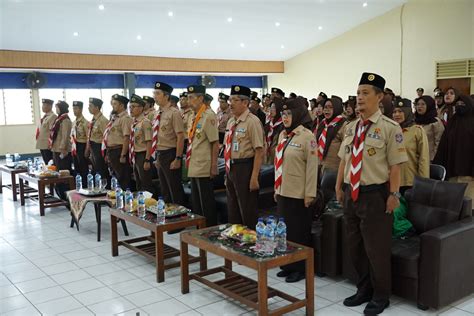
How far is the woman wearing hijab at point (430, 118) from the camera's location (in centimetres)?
549

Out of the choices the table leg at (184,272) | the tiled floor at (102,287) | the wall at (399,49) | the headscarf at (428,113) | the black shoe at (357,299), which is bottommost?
the tiled floor at (102,287)

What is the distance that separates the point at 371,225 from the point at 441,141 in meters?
2.90

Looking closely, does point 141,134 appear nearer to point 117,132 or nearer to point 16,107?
point 117,132

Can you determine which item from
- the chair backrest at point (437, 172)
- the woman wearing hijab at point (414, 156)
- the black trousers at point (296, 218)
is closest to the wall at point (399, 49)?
the chair backrest at point (437, 172)

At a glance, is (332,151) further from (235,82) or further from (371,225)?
(235,82)

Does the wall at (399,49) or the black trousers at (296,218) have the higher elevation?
the wall at (399,49)

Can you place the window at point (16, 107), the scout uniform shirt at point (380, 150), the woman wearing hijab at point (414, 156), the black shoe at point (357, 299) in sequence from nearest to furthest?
1. the scout uniform shirt at point (380, 150)
2. the black shoe at point (357, 299)
3. the woman wearing hijab at point (414, 156)
4. the window at point (16, 107)

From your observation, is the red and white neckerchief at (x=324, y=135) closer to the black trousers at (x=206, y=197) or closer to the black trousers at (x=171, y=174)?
the black trousers at (x=206, y=197)

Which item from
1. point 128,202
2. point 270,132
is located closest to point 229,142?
point 128,202

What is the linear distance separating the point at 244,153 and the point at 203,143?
0.72m

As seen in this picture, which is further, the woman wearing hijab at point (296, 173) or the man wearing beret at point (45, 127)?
the man wearing beret at point (45, 127)

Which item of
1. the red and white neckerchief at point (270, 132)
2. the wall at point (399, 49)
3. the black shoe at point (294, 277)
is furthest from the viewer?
the wall at point (399, 49)

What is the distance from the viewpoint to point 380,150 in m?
3.09

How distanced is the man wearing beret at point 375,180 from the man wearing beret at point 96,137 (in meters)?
4.60
